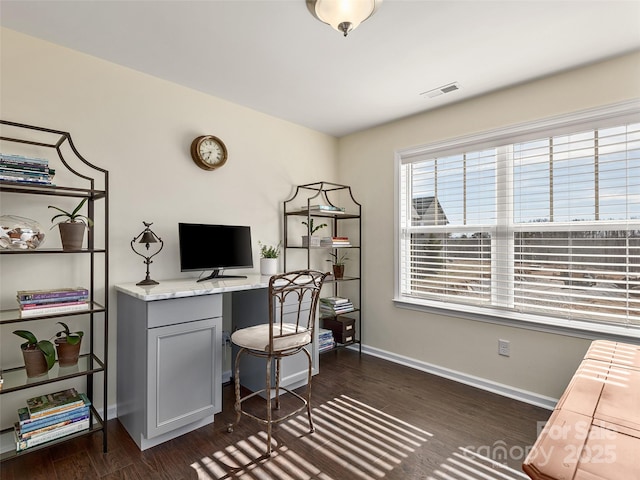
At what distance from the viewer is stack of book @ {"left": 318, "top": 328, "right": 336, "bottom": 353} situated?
11.2 ft

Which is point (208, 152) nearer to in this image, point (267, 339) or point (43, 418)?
point (267, 339)

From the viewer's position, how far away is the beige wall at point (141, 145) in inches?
83.3

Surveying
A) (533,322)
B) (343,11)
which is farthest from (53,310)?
(533,322)

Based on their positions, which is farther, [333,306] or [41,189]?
[333,306]

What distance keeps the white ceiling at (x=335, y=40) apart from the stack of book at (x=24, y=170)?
839 millimetres

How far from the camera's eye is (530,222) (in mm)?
2756

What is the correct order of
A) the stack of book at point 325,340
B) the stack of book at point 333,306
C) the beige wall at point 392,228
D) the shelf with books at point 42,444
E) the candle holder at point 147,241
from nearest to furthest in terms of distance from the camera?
the shelf with books at point 42,444 < the candle holder at point 147,241 < the beige wall at point 392,228 < the stack of book at point 325,340 < the stack of book at point 333,306

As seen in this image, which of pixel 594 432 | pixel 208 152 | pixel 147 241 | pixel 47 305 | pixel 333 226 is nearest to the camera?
pixel 594 432

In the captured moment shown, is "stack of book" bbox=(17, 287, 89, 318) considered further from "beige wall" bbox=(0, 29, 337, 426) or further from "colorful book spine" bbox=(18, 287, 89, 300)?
"beige wall" bbox=(0, 29, 337, 426)

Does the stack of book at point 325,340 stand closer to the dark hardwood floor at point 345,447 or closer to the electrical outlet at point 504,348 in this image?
the dark hardwood floor at point 345,447

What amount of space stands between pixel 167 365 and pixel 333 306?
6.00ft

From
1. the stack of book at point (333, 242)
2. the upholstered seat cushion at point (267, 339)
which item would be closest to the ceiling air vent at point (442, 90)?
the stack of book at point (333, 242)

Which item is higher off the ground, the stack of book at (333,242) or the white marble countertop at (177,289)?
the stack of book at (333,242)

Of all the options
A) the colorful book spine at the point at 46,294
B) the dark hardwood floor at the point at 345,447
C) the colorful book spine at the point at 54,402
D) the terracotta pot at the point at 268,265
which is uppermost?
the terracotta pot at the point at 268,265
